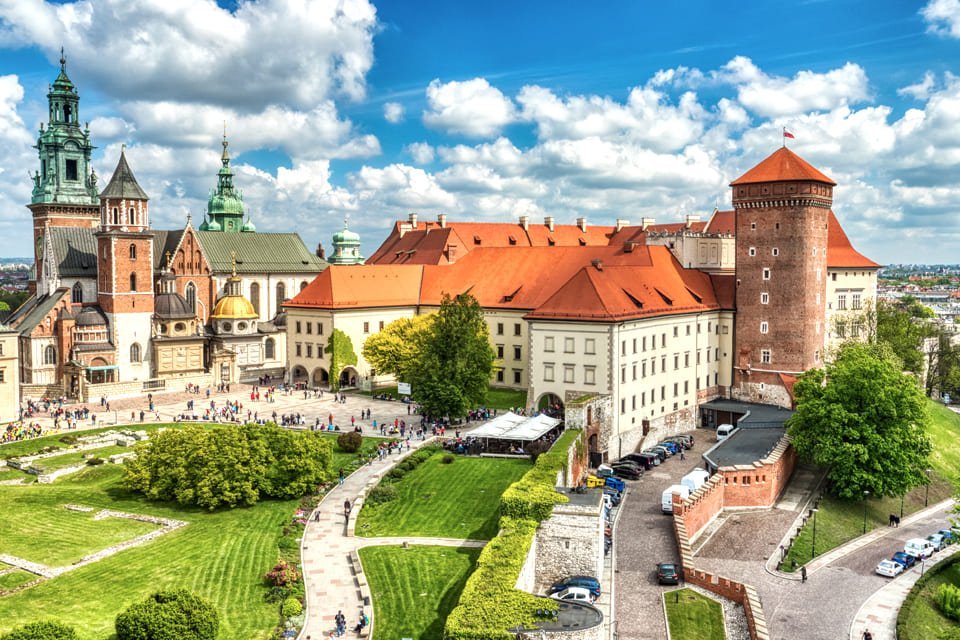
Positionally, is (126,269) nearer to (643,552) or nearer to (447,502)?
(447,502)

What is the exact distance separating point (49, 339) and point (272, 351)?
23.3 meters

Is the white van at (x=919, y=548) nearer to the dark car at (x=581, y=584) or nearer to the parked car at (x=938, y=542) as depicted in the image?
the parked car at (x=938, y=542)

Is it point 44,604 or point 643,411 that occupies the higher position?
point 643,411

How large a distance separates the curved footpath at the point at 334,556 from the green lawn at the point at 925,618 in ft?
64.4

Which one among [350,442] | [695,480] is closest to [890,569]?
[695,480]

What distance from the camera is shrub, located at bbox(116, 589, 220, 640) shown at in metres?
28.9

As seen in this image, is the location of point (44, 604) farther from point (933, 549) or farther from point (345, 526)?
point (933, 549)

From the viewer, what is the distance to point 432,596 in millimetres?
35938

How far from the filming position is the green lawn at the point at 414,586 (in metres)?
33.4

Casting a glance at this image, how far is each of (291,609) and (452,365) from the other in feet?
97.4

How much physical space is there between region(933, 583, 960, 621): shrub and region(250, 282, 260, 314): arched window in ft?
266

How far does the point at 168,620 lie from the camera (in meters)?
29.1

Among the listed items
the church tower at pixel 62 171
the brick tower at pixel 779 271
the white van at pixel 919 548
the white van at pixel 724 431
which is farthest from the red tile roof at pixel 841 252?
the church tower at pixel 62 171

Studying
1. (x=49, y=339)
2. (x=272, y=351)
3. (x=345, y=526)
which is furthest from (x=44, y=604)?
(x=272, y=351)
